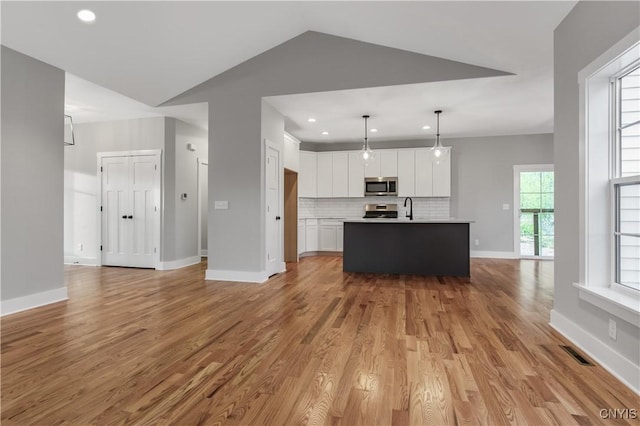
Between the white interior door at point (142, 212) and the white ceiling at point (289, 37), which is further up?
the white ceiling at point (289, 37)

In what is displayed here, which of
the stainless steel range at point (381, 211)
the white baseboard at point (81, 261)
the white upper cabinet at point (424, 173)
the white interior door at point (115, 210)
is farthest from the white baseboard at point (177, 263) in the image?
the white upper cabinet at point (424, 173)

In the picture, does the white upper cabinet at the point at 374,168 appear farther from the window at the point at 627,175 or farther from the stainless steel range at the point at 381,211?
the window at the point at 627,175

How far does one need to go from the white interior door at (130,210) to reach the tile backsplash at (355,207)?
3.19 m

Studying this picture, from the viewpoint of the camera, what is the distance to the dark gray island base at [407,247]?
523 centimetres

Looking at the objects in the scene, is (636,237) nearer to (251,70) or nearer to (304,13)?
(304,13)

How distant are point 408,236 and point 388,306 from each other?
6.81 ft

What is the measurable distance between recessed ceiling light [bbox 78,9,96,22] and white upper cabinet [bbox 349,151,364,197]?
5.57 m

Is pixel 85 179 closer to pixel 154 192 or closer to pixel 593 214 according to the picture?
pixel 154 192

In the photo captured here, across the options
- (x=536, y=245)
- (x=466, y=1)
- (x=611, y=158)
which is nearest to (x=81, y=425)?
(x=611, y=158)

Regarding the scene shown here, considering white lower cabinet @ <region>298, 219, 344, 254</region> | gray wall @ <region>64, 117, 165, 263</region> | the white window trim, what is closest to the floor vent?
the white window trim

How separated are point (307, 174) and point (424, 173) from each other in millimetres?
2800

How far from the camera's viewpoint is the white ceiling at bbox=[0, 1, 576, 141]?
321 cm

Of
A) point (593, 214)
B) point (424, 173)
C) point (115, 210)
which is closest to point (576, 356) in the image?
point (593, 214)

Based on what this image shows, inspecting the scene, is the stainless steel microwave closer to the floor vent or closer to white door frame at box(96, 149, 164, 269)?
white door frame at box(96, 149, 164, 269)
